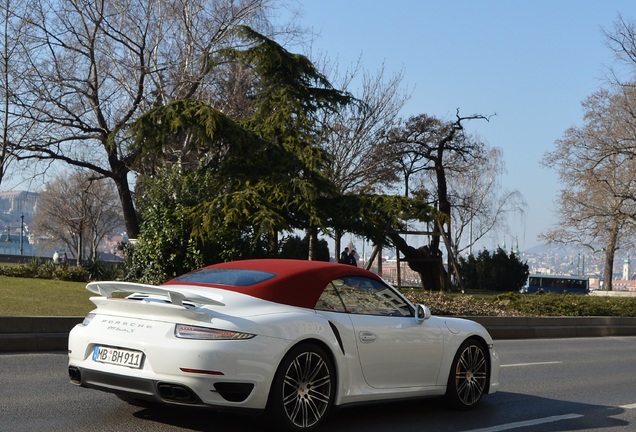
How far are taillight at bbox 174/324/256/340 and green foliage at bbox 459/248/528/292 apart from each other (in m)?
52.2

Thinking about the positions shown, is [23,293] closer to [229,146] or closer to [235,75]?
[229,146]

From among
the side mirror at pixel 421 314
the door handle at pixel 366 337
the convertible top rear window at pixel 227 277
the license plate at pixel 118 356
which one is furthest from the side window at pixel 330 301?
the license plate at pixel 118 356

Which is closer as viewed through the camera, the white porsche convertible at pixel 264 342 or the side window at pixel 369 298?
the white porsche convertible at pixel 264 342

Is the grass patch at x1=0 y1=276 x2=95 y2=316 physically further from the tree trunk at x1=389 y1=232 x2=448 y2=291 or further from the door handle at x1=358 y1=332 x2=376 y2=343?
the tree trunk at x1=389 y1=232 x2=448 y2=291

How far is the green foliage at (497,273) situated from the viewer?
58.1 meters

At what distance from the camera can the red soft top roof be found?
7246 mm

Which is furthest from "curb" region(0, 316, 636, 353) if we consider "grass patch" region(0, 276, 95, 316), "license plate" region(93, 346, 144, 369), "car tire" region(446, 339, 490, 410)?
"car tire" region(446, 339, 490, 410)

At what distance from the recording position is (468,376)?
350 inches

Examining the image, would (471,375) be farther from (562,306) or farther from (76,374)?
(562,306)

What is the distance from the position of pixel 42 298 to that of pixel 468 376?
1211 cm

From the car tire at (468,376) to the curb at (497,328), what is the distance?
260 inches

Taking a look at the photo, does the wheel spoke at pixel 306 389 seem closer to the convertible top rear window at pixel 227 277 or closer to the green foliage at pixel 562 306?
the convertible top rear window at pixel 227 277

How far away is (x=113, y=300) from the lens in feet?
23.2

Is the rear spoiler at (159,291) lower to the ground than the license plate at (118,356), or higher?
higher
